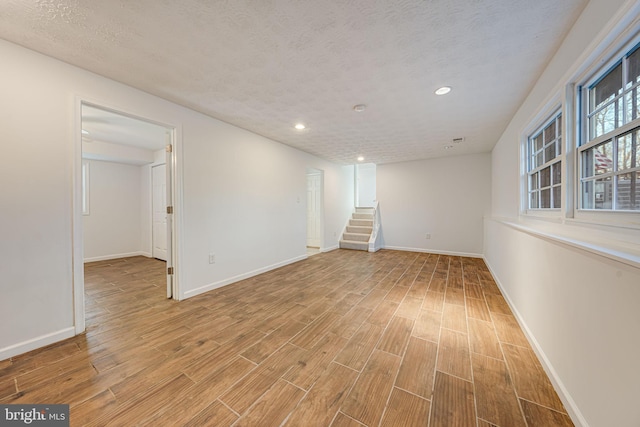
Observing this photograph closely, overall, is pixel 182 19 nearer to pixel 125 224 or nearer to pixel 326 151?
pixel 326 151

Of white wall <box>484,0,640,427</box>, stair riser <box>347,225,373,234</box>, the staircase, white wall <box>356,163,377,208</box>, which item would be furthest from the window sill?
Result: white wall <box>356,163,377,208</box>

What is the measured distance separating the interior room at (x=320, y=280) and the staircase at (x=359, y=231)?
8.93 ft

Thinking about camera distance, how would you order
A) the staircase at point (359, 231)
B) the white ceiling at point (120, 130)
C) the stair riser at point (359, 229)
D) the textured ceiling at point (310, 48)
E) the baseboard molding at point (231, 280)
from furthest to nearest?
1. the stair riser at point (359, 229)
2. the staircase at point (359, 231)
3. the white ceiling at point (120, 130)
4. the baseboard molding at point (231, 280)
5. the textured ceiling at point (310, 48)

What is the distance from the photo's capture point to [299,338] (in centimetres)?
193

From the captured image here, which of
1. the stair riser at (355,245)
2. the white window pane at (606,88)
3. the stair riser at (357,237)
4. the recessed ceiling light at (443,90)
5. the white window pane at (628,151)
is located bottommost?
the stair riser at (355,245)

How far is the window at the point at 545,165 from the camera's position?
1.87 metres

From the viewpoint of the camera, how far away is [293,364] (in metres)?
1.61

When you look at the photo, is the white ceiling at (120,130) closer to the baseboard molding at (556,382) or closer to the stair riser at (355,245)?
the baseboard molding at (556,382)

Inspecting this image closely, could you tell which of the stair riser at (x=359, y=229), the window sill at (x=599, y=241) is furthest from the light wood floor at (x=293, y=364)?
the stair riser at (x=359, y=229)

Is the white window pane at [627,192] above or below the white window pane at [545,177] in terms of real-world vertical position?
below

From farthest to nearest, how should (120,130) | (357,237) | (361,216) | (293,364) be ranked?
(361,216), (357,237), (120,130), (293,364)

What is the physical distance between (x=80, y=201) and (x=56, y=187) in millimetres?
186

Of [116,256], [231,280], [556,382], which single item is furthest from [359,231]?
[116,256]

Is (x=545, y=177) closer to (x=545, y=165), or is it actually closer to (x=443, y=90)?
(x=545, y=165)
